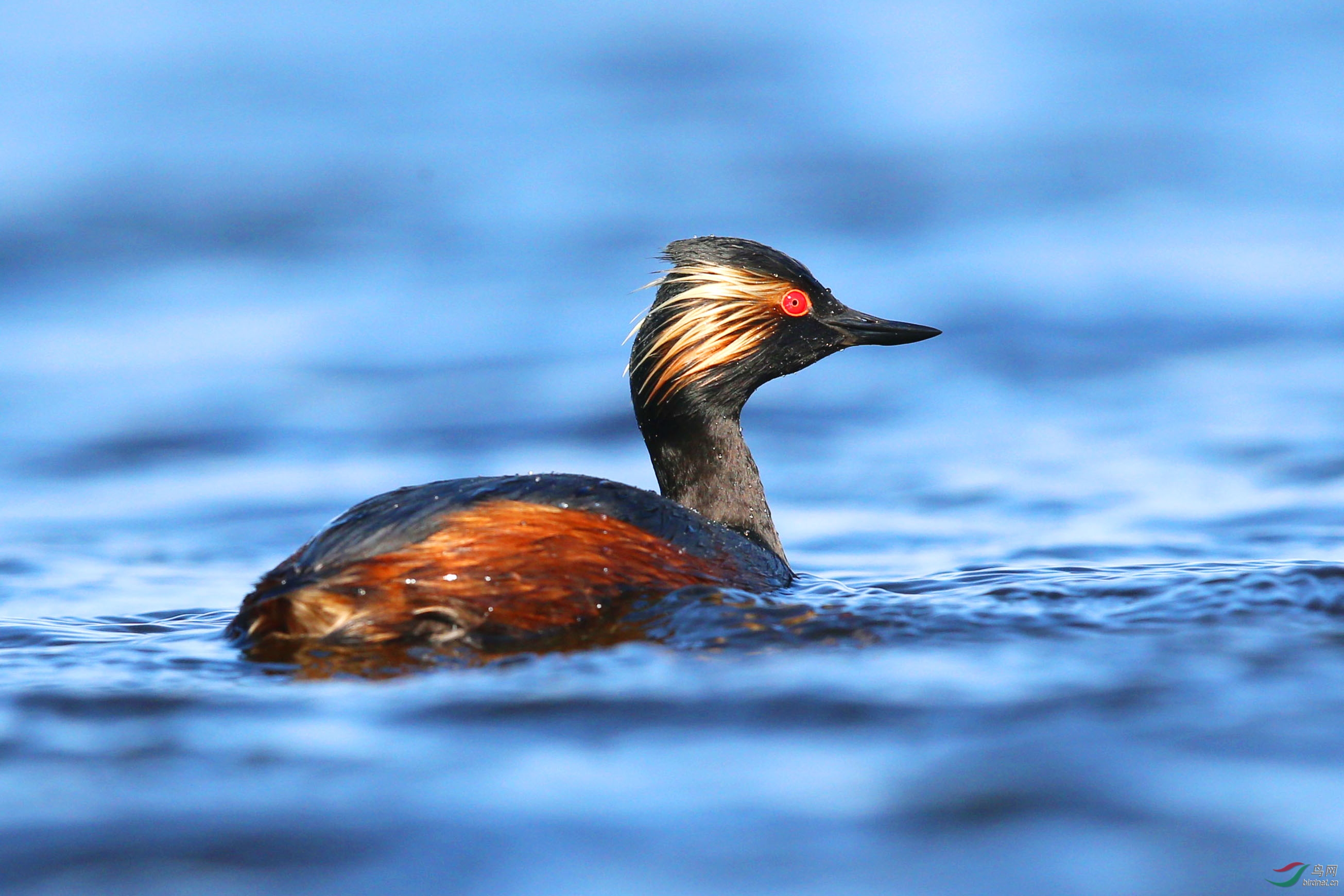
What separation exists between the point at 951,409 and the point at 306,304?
504 cm

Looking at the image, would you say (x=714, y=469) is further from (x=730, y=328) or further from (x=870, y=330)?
(x=870, y=330)

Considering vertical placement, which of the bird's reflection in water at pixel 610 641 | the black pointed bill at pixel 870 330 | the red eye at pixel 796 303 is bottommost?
the bird's reflection in water at pixel 610 641

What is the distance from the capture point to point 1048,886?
4062mm

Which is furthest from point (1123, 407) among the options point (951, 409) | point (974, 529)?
point (974, 529)

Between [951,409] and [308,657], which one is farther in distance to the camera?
[951,409]

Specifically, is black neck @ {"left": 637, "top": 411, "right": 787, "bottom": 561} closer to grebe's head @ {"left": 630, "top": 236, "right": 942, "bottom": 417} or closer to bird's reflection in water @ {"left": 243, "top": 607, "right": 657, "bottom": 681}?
grebe's head @ {"left": 630, "top": 236, "right": 942, "bottom": 417}

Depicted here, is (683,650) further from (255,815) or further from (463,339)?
(463,339)

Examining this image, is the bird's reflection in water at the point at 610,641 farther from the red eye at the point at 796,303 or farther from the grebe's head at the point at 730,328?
the red eye at the point at 796,303

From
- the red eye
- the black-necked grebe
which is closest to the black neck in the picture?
the black-necked grebe

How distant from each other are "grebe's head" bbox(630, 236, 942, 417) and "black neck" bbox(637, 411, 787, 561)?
71 millimetres

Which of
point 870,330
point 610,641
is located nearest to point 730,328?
point 870,330

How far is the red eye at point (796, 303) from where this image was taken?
25.8ft

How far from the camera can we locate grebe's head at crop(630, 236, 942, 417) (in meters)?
7.59

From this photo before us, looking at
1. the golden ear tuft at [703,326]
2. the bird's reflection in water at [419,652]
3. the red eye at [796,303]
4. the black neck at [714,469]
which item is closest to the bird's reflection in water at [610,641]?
the bird's reflection in water at [419,652]
